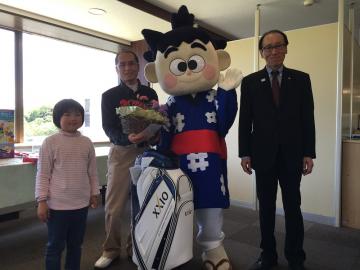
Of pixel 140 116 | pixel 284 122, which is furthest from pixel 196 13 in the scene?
pixel 140 116

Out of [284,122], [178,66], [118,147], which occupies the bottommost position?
[118,147]

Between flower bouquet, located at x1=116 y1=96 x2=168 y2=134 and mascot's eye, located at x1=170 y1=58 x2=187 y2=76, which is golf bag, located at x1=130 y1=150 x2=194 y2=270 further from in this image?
mascot's eye, located at x1=170 y1=58 x2=187 y2=76

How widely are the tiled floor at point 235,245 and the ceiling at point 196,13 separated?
235cm

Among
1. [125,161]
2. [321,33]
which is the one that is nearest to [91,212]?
[125,161]

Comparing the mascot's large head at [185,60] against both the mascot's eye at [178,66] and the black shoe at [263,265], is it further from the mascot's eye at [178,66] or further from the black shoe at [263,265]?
the black shoe at [263,265]

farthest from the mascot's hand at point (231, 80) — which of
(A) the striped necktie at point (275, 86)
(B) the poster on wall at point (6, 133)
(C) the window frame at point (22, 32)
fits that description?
(C) the window frame at point (22, 32)

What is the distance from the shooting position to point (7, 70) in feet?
12.9

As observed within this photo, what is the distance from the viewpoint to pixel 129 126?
1.79 m

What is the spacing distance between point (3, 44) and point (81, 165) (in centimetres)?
298

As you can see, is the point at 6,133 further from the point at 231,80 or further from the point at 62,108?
the point at 231,80

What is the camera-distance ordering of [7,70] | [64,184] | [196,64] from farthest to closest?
1. [7,70]
2. [196,64]
3. [64,184]

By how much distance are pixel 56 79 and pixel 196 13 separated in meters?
2.15

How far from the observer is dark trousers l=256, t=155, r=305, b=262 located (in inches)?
77.1

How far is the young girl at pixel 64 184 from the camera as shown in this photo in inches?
65.3
